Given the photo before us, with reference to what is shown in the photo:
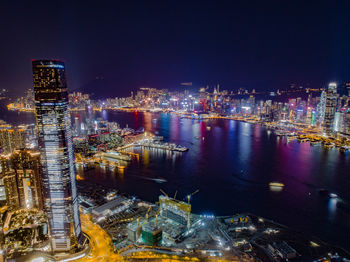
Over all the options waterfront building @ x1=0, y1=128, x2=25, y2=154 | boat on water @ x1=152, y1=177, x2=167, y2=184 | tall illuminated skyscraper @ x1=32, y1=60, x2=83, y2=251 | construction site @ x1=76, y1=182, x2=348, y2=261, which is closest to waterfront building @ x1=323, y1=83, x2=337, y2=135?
boat on water @ x1=152, y1=177, x2=167, y2=184

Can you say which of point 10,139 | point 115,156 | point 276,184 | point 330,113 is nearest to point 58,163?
point 115,156

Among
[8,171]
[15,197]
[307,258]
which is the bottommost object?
[307,258]

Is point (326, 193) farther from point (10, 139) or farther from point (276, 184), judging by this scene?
point (10, 139)

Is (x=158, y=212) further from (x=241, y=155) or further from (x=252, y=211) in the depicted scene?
(x=241, y=155)

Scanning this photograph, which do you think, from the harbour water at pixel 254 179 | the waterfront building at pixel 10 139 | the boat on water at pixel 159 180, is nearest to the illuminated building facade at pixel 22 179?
the harbour water at pixel 254 179

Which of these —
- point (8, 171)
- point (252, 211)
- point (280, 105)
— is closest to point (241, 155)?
point (252, 211)

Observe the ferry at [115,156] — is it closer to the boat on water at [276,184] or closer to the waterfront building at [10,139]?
the waterfront building at [10,139]

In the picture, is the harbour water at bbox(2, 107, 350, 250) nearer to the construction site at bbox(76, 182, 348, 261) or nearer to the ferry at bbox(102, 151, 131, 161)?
the ferry at bbox(102, 151, 131, 161)
